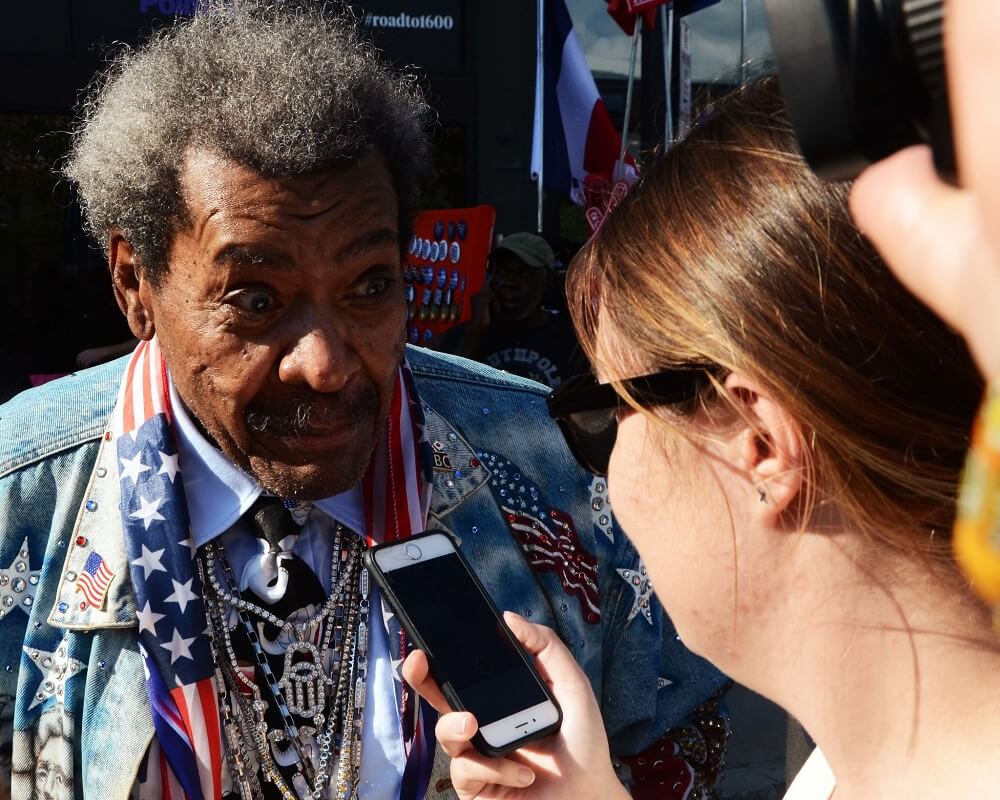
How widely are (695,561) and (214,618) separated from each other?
0.96 meters

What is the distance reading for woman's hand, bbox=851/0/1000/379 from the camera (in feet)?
1.25

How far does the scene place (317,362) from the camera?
1907 mm

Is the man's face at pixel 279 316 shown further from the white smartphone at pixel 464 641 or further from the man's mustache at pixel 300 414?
the white smartphone at pixel 464 641

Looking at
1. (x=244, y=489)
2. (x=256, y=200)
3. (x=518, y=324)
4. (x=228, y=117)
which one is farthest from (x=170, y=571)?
(x=518, y=324)

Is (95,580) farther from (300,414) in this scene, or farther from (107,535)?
(300,414)

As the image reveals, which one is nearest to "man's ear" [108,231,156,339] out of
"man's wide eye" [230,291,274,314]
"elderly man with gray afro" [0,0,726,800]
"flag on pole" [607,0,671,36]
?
"elderly man with gray afro" [0,0,726,800]

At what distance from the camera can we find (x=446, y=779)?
1.96m

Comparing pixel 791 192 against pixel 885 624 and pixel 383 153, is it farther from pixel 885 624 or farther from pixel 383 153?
Answer: pixel 383 153

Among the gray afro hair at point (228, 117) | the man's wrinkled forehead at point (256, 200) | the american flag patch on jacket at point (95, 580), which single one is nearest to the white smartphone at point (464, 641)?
the american flag patch on jacket at point (95, 580)

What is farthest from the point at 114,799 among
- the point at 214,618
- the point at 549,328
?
the point at 549,328

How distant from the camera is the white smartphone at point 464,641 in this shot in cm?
156

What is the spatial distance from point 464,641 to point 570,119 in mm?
4722

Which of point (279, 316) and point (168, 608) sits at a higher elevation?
point (279, 316)

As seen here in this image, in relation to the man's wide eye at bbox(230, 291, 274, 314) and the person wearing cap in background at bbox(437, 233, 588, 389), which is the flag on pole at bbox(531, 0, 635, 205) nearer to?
the person wearing cap in background at bbox(437, 233, 588, 389)
